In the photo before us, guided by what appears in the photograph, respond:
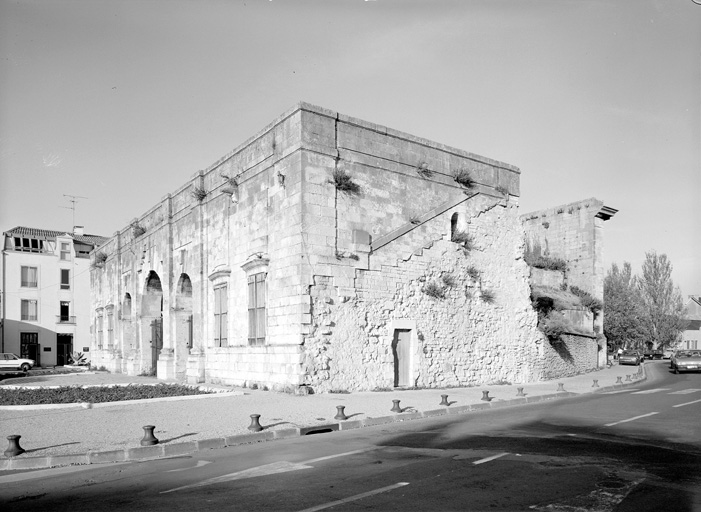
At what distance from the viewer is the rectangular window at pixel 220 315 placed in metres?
21.3

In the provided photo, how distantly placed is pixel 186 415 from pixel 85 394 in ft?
20.0

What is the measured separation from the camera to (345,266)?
58.6 ft

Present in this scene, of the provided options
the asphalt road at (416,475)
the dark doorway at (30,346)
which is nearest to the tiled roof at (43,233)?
the dark doorway at (30,346)

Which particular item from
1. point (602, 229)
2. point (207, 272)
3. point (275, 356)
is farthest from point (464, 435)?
point (602, 229)

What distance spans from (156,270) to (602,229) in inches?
967

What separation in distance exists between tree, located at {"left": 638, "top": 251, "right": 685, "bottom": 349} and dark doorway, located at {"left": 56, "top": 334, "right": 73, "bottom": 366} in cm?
5037

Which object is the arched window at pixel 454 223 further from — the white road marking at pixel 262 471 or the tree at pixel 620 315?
the tree at pixel 620 315

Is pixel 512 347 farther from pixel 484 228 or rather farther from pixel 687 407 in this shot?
pixel 687 407

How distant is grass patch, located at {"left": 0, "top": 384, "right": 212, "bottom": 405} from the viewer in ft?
51.9

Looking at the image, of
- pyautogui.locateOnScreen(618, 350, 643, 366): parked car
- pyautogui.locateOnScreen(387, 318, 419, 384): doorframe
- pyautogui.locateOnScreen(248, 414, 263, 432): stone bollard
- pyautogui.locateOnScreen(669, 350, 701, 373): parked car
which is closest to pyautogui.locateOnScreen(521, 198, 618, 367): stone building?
pyautogui.locateOnScreen(669, 350, 701, 373): parked car

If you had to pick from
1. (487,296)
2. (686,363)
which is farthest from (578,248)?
(487,296)

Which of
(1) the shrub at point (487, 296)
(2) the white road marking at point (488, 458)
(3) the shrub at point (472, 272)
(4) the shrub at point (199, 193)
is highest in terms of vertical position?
(4) the shrub at point (199, 193)

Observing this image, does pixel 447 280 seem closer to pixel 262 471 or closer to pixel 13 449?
pixel 262 471

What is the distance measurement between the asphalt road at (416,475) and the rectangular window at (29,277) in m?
45.8
